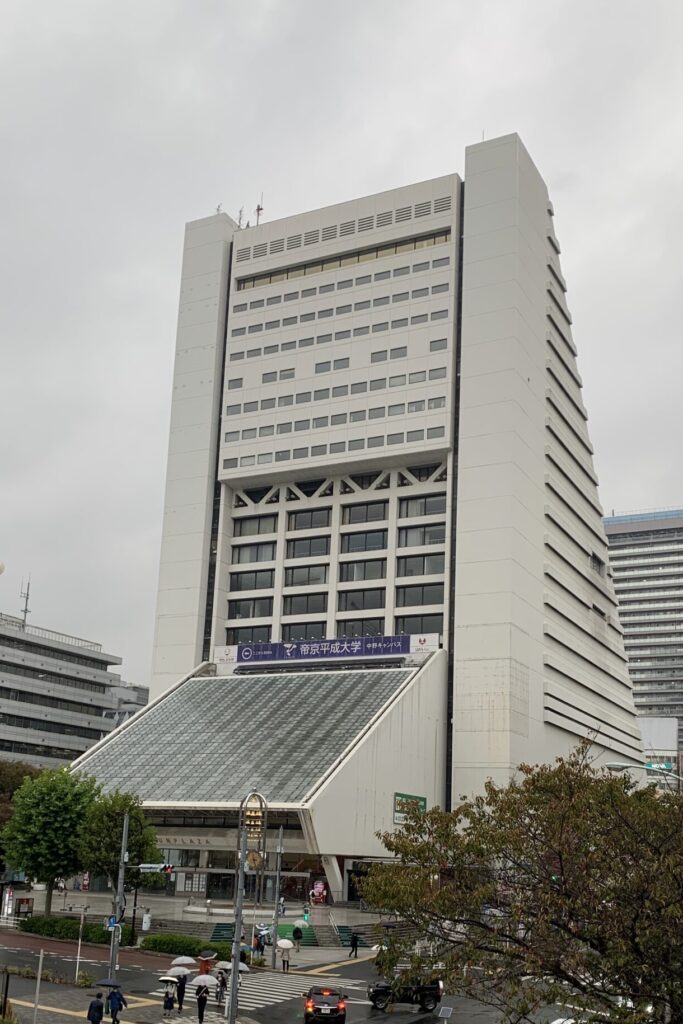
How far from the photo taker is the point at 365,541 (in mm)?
101250

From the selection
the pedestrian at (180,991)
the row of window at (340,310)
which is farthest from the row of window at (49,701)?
the pedestrian at (180,991)

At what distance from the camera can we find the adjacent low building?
13825 centimetres

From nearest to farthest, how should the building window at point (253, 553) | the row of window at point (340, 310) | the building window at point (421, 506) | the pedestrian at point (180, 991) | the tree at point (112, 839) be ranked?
the pedestrian at point (180, 991)
the tree at point (112, 839)
the building window at point (421, 506)
the row of window at point (340, 310)
the building window at point (253, 553)

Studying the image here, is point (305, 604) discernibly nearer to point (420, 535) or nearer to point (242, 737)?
→ point (420, 535)

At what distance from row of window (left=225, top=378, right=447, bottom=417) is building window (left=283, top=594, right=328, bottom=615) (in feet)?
52.7

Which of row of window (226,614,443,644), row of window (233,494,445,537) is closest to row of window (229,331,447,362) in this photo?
row of window (233,494,445,537)

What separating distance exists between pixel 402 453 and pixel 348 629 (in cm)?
1680

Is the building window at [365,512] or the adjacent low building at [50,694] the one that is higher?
the building window at [365,512]

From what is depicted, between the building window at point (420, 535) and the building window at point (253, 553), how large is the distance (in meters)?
14.0

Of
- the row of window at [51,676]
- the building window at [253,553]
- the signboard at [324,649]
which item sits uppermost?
the building window at [253,553]

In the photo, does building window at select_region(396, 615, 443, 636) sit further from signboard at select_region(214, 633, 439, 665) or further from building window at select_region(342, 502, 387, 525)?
building window at select_region(342, 502, 387, 525)

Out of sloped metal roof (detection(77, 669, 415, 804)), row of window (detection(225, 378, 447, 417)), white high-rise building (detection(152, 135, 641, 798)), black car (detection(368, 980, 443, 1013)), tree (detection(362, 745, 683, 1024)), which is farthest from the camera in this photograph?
row of window (detection(225, 378, 447, 417))

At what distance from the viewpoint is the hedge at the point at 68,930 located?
202 feet

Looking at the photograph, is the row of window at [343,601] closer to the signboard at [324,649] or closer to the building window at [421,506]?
the signboard at [324,649]
